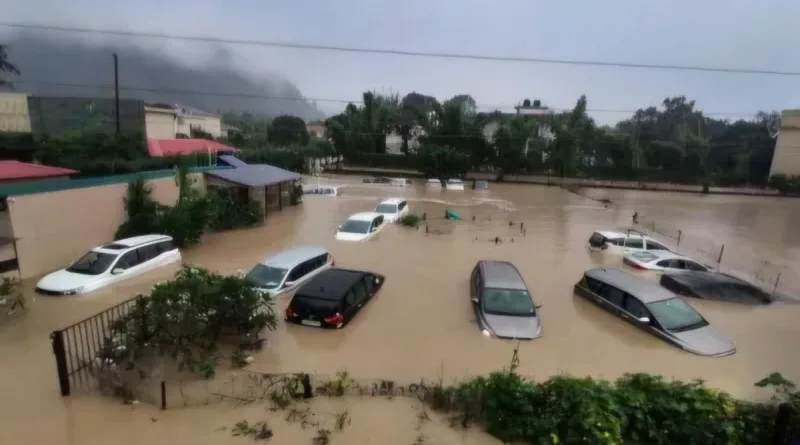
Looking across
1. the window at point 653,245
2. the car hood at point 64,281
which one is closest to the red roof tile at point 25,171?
the car hood at point 64,281

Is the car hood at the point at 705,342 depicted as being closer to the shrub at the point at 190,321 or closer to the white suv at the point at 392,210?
the shrub at the point at 190,321

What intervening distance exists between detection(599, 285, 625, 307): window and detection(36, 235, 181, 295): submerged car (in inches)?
481

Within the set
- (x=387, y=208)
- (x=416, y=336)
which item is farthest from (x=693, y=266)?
(x=387, y=208)

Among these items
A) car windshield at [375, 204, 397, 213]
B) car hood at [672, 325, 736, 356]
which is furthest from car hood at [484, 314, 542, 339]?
car windshield at [375, 204, 397, 213]

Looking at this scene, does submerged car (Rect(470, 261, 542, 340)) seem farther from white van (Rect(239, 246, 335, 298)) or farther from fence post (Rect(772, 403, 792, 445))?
fence post (Rect(772, 403, 792, 445))

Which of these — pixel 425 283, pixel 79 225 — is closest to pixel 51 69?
pixel 79 225

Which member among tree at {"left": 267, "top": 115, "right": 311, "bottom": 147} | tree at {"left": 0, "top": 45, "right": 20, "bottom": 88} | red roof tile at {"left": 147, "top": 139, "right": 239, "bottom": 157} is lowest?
red roof tile at {"left": 147, "top": 139, "right": 239, "bottom": 157}

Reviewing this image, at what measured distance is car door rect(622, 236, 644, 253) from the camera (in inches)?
693

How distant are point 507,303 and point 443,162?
3665 centimetres

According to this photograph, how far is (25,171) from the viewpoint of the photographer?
16688 mm

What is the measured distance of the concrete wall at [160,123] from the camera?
39250mm

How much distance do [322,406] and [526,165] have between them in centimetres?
4788

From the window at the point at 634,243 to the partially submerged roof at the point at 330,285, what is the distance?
39.4 feet

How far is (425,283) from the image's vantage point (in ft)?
45.2
